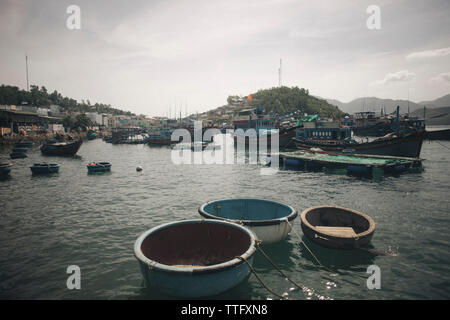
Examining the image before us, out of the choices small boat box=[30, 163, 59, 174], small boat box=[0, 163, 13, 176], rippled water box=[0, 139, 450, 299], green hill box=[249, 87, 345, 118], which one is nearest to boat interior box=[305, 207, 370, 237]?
rippled water box=[0, 139, 450, 299]

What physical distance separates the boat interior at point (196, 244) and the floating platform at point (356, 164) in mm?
19698

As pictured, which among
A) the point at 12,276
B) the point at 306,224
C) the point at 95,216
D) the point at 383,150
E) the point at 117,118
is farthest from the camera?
the point at 117,118

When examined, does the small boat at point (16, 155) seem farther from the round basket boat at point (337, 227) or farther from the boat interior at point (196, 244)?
the round basket boat at point (337, 227)

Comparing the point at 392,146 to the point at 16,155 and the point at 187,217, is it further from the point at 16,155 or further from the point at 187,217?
the point at 16,155

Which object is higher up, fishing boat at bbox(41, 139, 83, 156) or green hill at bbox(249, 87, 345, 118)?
green hill at bbox(249, 87, 345, 118)

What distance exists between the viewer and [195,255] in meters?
8.02

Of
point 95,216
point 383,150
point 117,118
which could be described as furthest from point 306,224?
point 117,118

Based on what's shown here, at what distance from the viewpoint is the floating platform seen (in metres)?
22.7

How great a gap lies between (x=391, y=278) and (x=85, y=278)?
10228 mm

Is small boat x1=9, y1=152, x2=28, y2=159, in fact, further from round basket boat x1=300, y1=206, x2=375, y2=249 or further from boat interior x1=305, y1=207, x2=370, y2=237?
boat interior x1=305, y1=207, x2=370, y2=237

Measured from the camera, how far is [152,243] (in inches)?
291

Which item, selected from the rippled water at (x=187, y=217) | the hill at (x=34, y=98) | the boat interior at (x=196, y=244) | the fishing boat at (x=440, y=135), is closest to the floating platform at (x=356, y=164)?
the rippled water at (x=187, y=217)

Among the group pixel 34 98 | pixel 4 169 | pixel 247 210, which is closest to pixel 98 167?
pixel 4 169

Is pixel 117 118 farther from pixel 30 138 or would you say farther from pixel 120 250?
pixel 120 250
